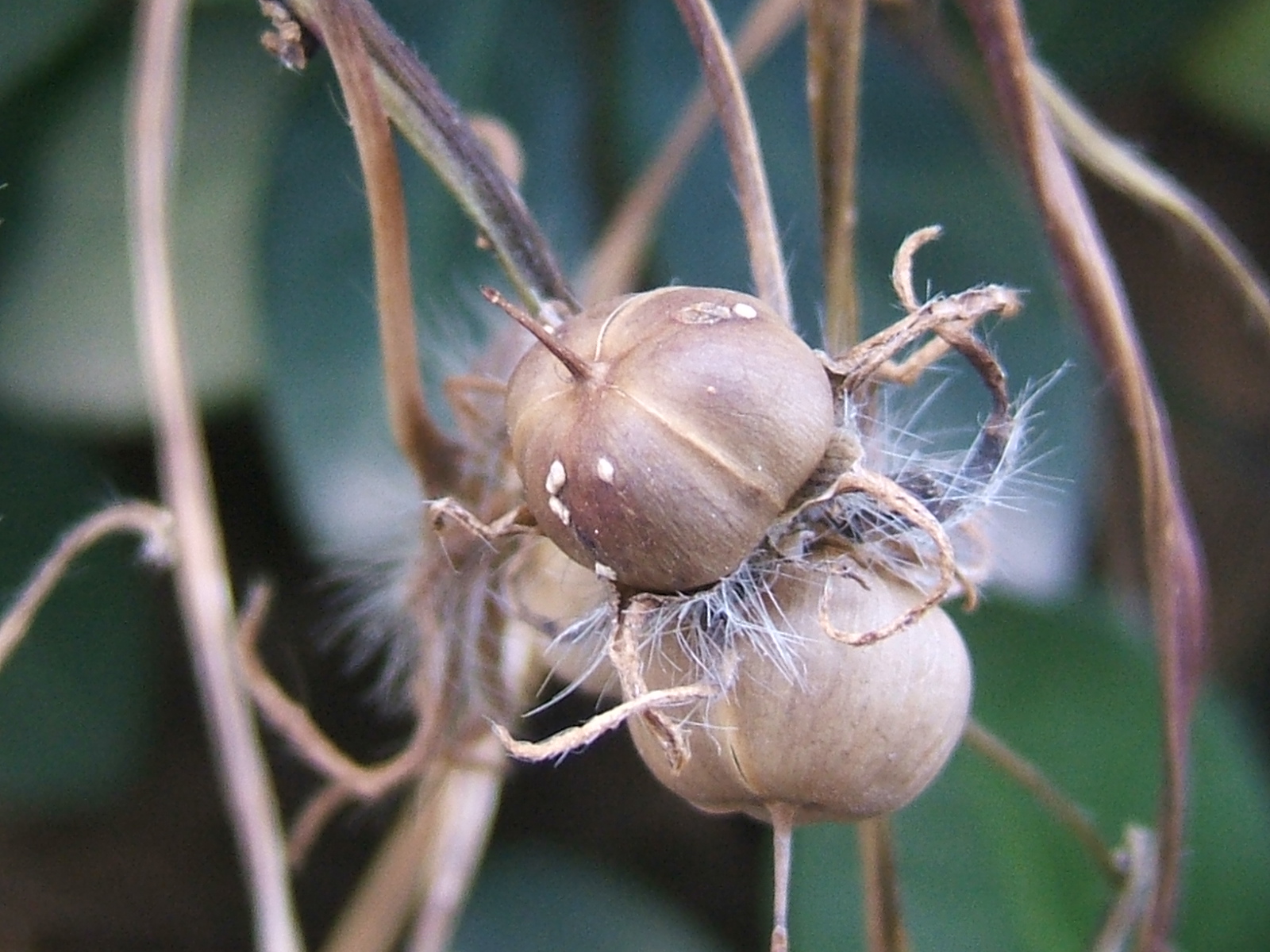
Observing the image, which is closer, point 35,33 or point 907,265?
point 907,265

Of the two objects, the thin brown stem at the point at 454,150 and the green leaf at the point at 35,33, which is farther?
the green leaf at the point at 35,33

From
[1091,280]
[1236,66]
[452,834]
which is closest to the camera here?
[1091,280]

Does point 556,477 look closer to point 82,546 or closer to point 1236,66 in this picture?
point 82,546

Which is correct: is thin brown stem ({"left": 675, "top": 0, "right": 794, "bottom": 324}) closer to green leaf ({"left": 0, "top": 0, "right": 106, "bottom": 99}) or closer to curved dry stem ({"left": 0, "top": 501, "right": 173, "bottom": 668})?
curved dry stem ({"left": 0, "top": 501, "right": 173, "bottom": 668})

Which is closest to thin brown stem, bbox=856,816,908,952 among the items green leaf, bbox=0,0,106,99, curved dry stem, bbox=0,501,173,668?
curved dry stem, bbox=0,501,173,668

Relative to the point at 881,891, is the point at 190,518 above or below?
above

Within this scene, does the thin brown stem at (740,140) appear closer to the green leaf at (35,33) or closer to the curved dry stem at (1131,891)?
the curved dry stem at (1131,891)

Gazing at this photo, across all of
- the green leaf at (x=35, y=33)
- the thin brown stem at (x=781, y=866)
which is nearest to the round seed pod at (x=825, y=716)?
the thin brown stem at (x=781, y=866)

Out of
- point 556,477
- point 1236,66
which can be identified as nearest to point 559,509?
point 556,477
